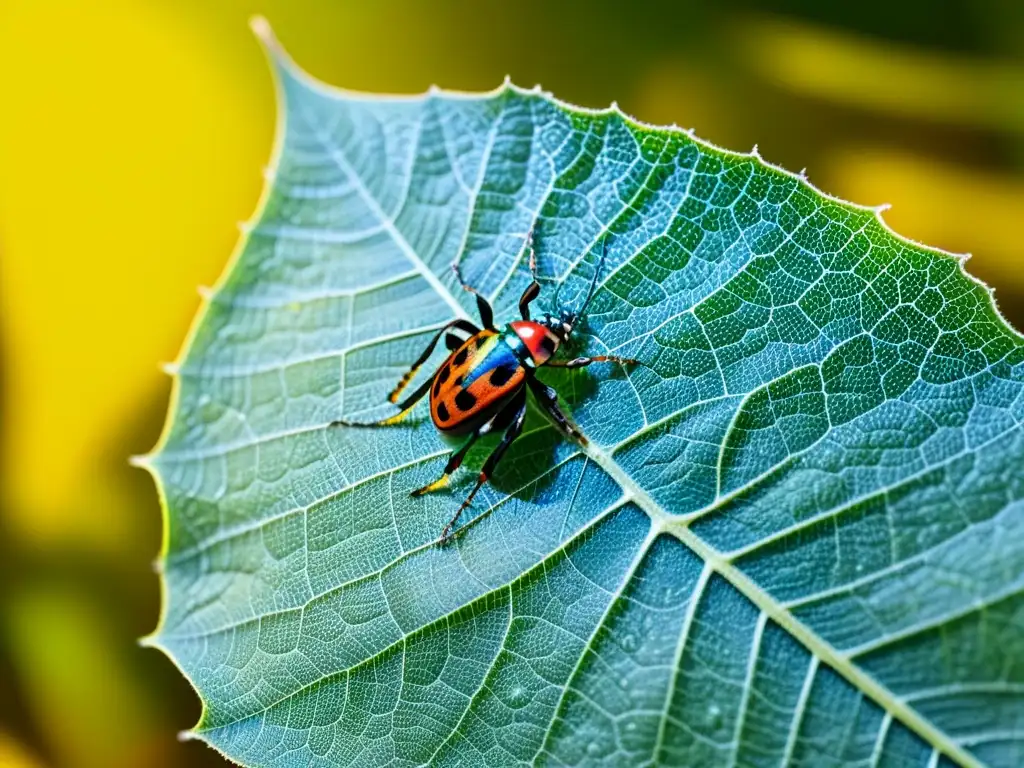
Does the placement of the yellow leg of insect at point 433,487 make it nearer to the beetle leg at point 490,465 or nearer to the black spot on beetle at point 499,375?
the beetle leg at point 490,465

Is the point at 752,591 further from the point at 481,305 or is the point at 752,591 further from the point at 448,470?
the point at 481,305

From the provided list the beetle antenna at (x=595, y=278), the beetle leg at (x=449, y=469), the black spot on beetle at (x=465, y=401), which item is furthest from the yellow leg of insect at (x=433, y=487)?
the beetle antenna at (x=595, y=278)

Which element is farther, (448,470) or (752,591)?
(448,470)

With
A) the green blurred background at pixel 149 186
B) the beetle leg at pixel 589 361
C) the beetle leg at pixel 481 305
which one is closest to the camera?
the beetle leg at pixel 589 361

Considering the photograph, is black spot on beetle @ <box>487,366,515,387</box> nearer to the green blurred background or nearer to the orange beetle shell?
the orange beetle shell

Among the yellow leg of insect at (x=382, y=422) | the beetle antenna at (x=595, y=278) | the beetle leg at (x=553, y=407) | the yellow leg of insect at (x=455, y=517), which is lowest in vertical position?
the yellow leg of insect at (x=455, y=517)

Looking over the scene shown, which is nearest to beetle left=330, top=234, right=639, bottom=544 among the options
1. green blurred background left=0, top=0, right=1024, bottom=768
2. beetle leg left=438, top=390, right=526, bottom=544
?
beetle leg left=438, top=390, right=526, bottom=544

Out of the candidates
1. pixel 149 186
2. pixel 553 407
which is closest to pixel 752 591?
pixel 553 407

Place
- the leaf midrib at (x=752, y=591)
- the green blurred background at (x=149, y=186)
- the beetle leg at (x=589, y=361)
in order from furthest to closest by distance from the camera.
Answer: the green blurred background at (x=149, y=186), the beetle leg at (x=589, y=361), the leaf midrib at (x=752, y=591)
